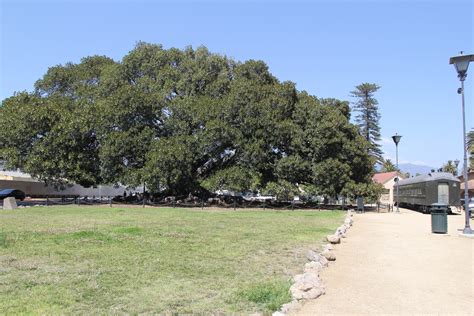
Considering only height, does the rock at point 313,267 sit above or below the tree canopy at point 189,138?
below

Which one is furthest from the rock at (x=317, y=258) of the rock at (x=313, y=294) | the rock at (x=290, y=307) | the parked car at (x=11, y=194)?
the parked car at (x=11, y=194)

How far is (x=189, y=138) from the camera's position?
38.1 metres

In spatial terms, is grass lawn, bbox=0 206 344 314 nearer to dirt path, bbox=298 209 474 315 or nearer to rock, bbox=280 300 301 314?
rock, bbox=280 300 301 314

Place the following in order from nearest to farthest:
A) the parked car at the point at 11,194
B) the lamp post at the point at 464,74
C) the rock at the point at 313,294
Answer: the rock at the point at 313,294 → the lamp post at the point at 464,74 → the parked car at the point at 11,194

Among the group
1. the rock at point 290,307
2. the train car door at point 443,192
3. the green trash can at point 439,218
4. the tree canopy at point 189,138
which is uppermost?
the tree canopy at point 189,138

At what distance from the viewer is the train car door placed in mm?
37688

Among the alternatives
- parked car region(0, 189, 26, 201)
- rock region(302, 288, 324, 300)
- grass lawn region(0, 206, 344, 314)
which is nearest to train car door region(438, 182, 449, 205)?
grass lawn region(0, 206, 344, 314)

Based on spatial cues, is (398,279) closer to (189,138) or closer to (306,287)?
(306,287)

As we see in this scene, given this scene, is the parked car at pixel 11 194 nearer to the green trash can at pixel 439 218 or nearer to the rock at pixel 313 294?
the green trash can at pixel 439 218

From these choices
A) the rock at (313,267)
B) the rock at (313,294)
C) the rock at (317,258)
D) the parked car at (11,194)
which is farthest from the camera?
the parked car at (11,194)

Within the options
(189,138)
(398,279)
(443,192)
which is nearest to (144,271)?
(398,279)

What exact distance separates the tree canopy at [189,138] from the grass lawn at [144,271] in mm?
22952

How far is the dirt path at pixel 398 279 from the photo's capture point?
23.0 ft

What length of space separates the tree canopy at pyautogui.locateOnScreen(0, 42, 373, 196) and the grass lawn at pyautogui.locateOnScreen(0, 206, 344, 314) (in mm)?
22952
